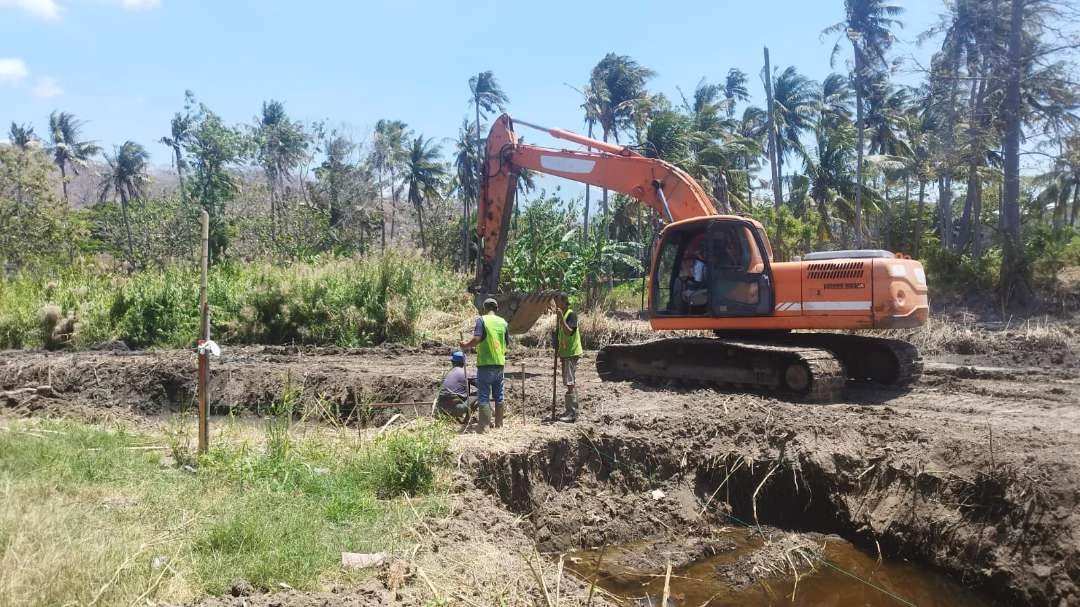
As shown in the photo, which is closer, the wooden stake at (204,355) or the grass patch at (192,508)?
the grass patch at (192,508)

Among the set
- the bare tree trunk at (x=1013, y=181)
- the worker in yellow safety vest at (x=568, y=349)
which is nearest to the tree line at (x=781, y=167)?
the bare tree trunk at (x=1013, y=181)

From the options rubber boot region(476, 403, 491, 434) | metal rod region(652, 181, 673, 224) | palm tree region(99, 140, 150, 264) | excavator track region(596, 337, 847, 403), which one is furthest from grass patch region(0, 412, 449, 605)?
palm tree region(99, 140, 150, 264)

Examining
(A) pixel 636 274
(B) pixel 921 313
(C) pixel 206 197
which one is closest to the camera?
(B) pixel 921 313

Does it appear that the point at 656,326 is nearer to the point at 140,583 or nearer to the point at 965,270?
the point at 140,583

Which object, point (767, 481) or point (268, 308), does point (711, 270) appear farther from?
point (268, 308)

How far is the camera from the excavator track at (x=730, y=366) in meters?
9.91

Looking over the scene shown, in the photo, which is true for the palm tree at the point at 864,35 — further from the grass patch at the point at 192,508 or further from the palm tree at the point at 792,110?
the grass patch at the point at 192,508

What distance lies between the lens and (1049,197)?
43156 mm

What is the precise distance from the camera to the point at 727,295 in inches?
428

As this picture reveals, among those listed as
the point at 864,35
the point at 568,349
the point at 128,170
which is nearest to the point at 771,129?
the point at 864,35

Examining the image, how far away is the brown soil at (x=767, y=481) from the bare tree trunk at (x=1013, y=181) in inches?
435

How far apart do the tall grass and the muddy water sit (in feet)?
35.6

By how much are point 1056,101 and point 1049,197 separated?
25.7 meters

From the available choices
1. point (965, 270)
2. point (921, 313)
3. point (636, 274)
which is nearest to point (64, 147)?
point (636, 274)
